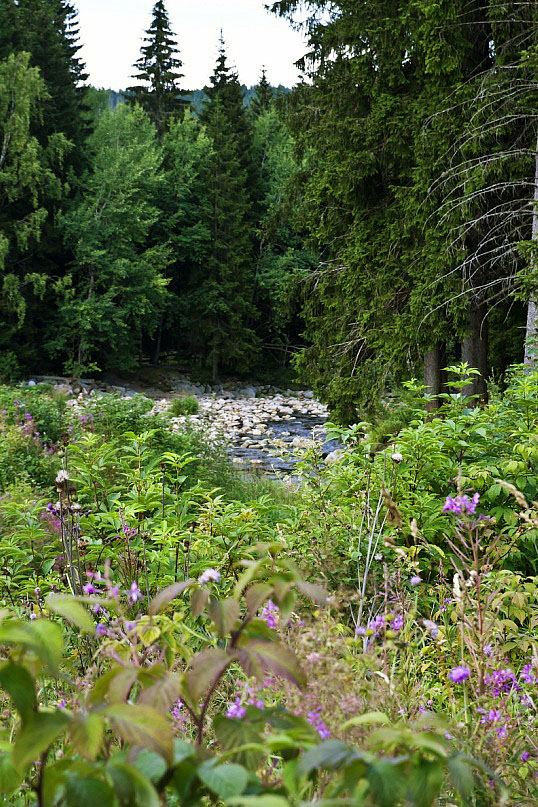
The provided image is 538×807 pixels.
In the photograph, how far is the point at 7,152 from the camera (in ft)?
63.2

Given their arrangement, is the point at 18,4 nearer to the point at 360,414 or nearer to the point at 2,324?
the point at 2,324

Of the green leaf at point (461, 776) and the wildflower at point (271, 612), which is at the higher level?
the green leaf at point (461, 776)

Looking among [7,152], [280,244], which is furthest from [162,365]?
[7,152]

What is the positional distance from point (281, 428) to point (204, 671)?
15742 millimetres

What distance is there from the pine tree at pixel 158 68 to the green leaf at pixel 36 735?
31.8 meters

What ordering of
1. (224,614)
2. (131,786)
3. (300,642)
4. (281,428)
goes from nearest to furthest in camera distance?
(131,786) → (224,614) → (300,642) → (281,428)

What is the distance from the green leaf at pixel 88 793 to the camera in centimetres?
61

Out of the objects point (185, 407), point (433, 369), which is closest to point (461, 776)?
point (433, 369)

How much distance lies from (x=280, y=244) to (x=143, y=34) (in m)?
11.8

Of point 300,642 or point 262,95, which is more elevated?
point 262,95

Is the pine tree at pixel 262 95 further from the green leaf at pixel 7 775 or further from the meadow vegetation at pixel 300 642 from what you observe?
the green leaf at pixel 7 775

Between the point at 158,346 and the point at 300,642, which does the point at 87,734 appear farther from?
the point at 158,346

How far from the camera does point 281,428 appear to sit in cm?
1655

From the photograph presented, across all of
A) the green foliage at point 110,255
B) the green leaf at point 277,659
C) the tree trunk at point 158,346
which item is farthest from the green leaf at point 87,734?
the tree trunk at point 158,346
